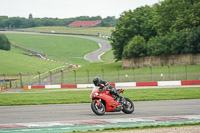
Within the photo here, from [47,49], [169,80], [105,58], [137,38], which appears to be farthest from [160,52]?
[47,49]

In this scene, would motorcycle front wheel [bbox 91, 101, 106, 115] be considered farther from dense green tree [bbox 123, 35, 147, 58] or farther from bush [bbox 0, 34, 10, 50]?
bush [bbox 0, 34, 10, 50]

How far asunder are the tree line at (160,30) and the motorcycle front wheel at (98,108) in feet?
164

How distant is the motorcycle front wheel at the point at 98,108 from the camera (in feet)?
57.4

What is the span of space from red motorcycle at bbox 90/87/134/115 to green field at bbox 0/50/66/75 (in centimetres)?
7723

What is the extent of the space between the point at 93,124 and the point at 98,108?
119 inches

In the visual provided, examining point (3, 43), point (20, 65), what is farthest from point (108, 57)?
point (3, 43)

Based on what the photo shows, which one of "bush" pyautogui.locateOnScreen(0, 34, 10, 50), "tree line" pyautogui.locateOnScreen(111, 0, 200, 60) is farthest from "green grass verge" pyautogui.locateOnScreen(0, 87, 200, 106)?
"bush" pyautogui.locateOnScreen(0, 34, 10, 50)

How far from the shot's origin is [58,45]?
506 ft

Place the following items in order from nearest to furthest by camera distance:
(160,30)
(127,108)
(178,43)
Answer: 1. (127,108)
2. (178,43)
3. (160,30)

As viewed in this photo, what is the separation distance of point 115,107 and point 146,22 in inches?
2730

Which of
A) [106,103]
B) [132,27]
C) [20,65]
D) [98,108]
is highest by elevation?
[132,27]

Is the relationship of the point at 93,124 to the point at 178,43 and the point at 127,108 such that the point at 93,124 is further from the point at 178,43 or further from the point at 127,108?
the point at 178,43

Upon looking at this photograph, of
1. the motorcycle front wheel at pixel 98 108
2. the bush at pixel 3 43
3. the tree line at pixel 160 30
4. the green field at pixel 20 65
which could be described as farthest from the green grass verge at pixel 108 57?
the motorcycle front wheel at pixel 98 108

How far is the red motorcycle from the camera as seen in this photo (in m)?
17.5
